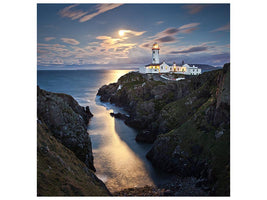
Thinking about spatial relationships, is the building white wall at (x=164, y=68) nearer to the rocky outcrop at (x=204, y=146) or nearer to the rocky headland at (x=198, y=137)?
the rocky headland at (x=198, y=137)

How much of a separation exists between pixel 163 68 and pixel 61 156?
65.5 m

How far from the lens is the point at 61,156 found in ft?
49.5

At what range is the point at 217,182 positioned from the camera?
50.3 feet

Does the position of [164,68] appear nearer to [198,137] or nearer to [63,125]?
[198,137]

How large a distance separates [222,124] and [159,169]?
33.2ft

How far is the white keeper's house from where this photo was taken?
74375mm

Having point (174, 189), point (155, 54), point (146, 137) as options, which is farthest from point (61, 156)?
point (155, 54)

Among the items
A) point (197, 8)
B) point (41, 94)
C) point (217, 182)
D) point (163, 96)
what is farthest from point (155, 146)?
point (163, 96)

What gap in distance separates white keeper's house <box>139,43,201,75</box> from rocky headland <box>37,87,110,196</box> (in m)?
55.4

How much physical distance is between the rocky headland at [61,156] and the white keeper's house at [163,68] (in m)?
55.4

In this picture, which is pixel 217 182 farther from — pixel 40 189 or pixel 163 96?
pixel 163 96

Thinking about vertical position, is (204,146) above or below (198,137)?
below

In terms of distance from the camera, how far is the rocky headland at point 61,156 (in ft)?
37.5

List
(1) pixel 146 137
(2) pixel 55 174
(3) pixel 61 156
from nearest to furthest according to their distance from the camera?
(2) pixel 55 174, (3) pixel 61 156, (1) pixel 146 137
